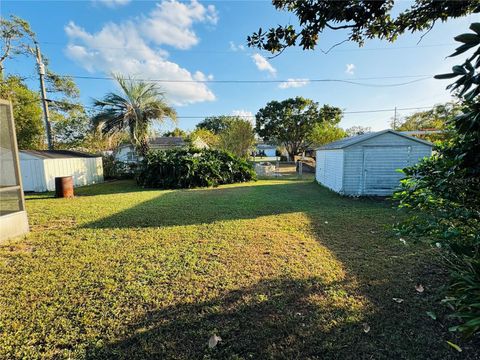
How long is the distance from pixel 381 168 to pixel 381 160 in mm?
288

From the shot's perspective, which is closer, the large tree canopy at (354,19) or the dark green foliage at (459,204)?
the dark green foliage at (459,204)

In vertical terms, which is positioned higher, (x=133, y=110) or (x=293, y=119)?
(x=293, y=119)

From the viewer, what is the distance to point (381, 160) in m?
8.09

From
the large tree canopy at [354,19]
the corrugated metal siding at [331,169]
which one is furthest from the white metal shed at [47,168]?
A: the corrugated metal siding at [331,169]

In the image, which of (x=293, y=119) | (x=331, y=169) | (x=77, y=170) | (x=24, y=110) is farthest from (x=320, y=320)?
(x=293, y=119)

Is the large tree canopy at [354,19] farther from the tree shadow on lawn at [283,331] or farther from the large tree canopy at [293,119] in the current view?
the large tree canopy at [293,119]

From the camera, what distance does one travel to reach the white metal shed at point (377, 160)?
7895 millimetres

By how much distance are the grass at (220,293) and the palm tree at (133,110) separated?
29.4 ft

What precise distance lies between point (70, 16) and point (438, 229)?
44.0ft

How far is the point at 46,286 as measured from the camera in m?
2.59

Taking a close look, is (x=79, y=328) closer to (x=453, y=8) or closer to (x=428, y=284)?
(x=428, y=284)

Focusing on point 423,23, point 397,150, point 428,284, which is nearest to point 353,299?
point 428,284

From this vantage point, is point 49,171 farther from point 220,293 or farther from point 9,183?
point 220,293

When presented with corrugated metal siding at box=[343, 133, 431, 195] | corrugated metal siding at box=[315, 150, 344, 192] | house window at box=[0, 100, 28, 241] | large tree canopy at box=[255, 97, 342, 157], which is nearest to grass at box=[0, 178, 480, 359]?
house window at box=[0, 100, 28, 241]
